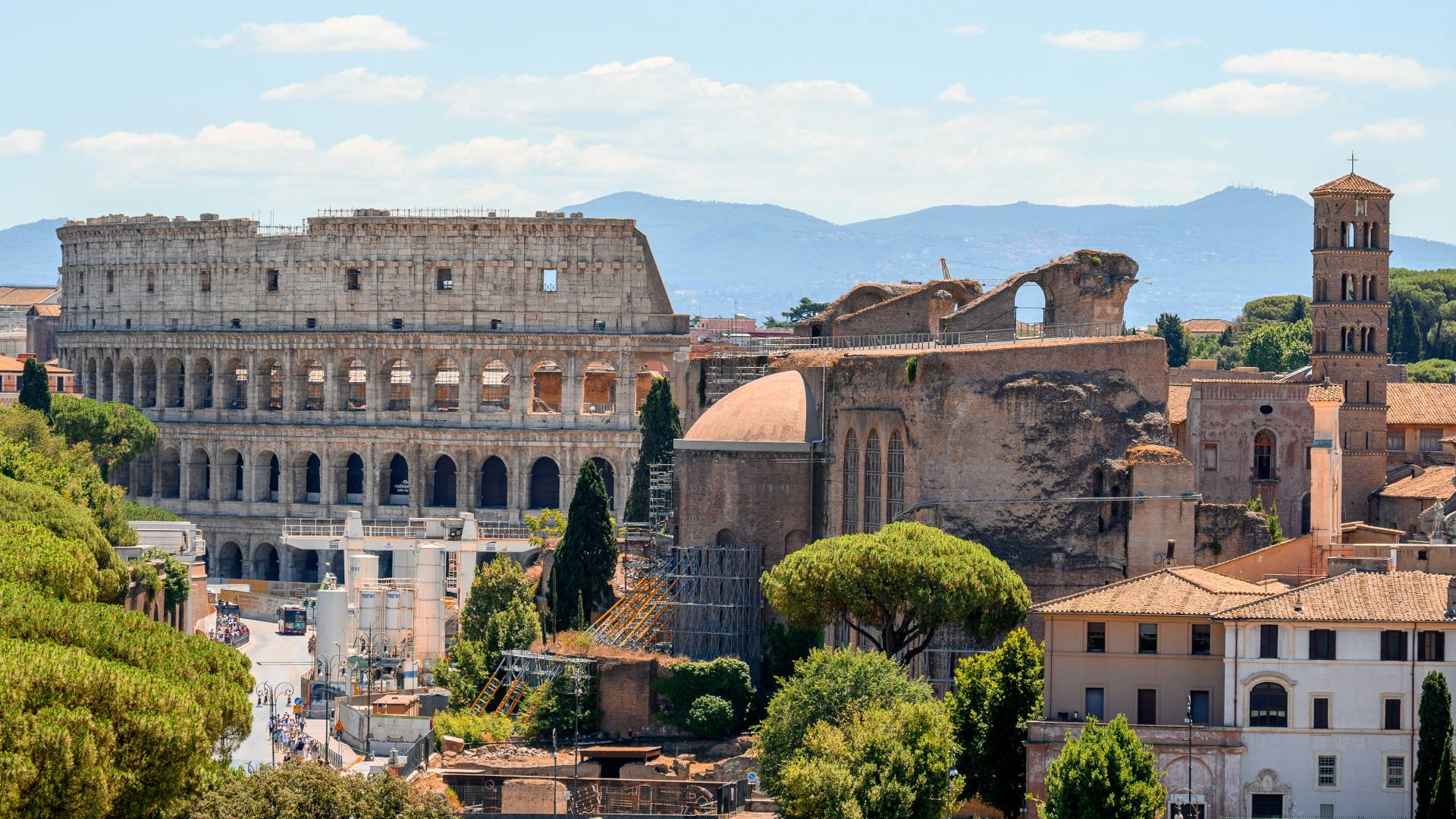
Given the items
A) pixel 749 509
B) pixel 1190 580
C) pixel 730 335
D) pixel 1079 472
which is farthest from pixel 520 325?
pixel 1190 580

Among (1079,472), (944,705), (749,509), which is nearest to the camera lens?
(944,705)

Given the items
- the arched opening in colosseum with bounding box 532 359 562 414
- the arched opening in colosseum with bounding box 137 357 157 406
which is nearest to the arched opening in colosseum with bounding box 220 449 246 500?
the arched opening in colosseum with bounding box 137 357 157 406

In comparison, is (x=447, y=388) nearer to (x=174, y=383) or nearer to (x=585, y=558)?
(x=174, y=383)

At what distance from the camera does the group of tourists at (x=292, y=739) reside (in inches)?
2461

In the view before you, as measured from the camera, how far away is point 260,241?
113375 millimetres

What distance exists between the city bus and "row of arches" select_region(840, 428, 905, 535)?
111 ft

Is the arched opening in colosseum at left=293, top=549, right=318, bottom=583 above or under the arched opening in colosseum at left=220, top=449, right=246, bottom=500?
under

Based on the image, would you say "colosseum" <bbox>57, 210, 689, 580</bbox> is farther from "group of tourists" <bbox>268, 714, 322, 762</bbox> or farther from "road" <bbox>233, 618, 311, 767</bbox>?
"group of tourists" <bbox>268, 714, 322, 762</bbox>

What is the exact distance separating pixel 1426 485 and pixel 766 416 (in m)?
22.4

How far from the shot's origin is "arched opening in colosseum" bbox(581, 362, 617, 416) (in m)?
115

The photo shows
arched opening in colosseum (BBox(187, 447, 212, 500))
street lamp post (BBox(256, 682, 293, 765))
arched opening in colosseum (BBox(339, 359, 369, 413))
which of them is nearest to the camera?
street lamp post (BBox(256, 682, 293, 765))

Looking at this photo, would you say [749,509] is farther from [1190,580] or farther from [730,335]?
[730,335]

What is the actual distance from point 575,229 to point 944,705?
198 ft

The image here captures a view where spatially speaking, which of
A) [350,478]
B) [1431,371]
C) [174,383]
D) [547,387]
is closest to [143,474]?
[174,383]
